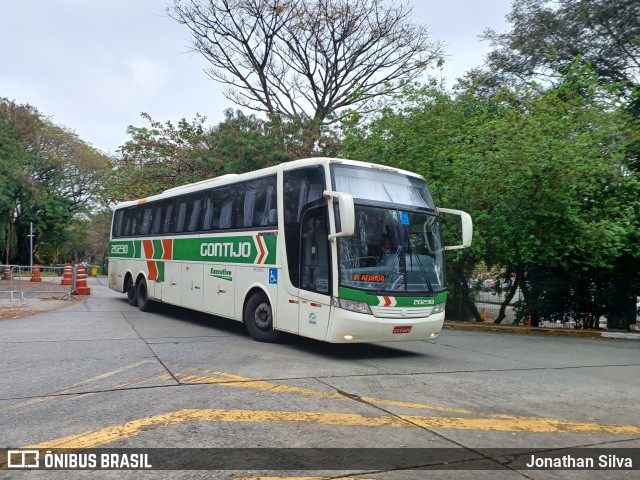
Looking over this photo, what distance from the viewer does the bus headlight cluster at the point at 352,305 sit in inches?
365

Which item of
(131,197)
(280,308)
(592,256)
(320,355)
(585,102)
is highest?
(585,102)

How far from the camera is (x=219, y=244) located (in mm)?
12875

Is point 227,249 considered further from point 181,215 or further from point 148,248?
point 148,248

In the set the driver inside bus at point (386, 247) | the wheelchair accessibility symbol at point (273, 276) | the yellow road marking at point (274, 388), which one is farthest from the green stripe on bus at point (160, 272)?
the driver inside bus at point (386, 247)

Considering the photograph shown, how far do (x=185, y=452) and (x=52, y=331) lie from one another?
863 centimetres

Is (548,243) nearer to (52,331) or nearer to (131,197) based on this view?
(52,331)

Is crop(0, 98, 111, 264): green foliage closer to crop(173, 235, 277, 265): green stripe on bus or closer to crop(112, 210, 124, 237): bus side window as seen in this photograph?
crop(112, 210, 124, 237): bus side window

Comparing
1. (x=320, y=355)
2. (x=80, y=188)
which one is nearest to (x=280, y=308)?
(x=320, y=355)

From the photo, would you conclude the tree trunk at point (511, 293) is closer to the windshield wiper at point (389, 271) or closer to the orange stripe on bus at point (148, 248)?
the windshield wiper at point (389, 271)

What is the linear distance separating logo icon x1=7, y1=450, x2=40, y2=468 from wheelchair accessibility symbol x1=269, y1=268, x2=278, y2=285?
626 centimetres

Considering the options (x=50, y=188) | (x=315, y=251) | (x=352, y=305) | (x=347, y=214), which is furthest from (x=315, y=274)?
(x=50, y=188)

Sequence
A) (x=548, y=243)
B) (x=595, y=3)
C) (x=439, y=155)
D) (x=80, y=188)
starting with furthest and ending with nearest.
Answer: (x=80, y=188) → (x=595, y=3) → (x=439, y=155) → (x=548, y=243)

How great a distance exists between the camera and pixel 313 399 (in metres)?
6.67

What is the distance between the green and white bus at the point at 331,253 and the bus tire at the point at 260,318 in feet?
0.07
